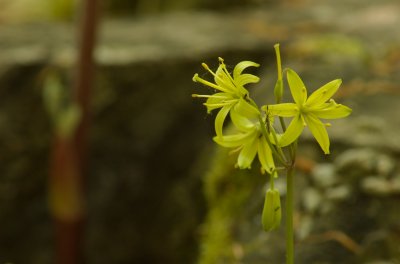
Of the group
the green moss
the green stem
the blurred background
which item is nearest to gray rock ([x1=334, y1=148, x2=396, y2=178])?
the blurred background

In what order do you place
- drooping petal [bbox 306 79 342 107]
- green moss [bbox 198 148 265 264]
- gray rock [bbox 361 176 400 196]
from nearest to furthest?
drooping petal [bbox 306 79 342 107], gray rock [bbox 361 176 400 196], green moss [bbox 198 148 265 264]

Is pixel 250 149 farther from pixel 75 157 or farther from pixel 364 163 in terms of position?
pixel 75 157

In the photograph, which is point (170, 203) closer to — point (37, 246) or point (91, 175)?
point (91, 175)

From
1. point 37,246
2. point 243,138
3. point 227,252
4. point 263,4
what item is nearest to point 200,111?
point 37,246

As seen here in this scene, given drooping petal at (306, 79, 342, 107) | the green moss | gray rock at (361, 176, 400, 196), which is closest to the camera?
drooping petal at (306, 79, 342, 107)

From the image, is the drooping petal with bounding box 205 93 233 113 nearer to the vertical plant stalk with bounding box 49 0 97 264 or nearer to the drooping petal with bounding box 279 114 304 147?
the drooping petal with bounding box 279 114 304 147

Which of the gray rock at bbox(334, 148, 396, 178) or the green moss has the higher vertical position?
the gray rock at bbox(334, 148, 396, 178)
